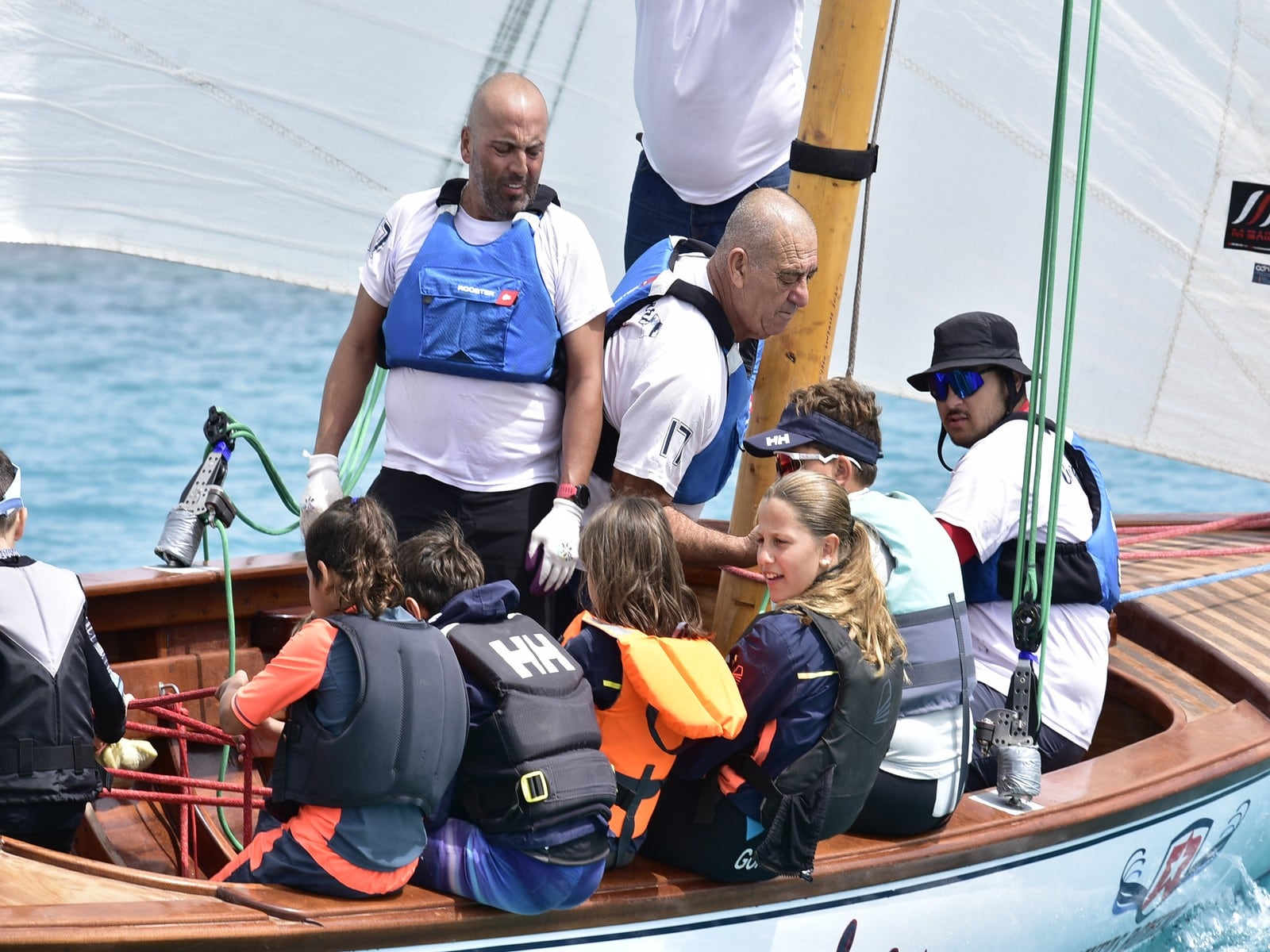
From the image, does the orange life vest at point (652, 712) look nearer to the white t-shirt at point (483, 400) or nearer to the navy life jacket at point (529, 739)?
the navy life jacket at point (529, 739)

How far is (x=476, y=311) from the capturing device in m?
2.37

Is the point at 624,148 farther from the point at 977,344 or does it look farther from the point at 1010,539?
the point at 1010,539

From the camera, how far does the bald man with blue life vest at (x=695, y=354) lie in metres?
2.33

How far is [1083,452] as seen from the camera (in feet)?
8.44

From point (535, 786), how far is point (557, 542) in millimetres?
608

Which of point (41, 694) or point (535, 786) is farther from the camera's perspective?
point (41, 694)

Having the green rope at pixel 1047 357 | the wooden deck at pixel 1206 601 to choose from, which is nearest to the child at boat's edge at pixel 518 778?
the green rope at pixel 1047 357

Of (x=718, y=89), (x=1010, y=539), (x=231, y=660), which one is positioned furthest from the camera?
(x=718, y=89)

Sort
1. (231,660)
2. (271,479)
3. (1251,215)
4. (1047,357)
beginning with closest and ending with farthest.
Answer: (1047,357), (231,660), (271,479), (1251,215)

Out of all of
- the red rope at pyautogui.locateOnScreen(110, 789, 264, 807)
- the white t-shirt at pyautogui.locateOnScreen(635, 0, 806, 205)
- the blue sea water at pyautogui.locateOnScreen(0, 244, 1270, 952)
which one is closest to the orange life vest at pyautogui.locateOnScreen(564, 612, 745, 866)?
the red rope at pyautogui.locateOnScreen(110, 789, 264, 807)

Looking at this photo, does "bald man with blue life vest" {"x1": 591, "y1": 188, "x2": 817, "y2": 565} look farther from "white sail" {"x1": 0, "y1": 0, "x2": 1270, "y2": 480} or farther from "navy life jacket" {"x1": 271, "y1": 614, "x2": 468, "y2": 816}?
"white sail" {"x1": 0, "y1": 0, "x2": 1270, "y2": 480}

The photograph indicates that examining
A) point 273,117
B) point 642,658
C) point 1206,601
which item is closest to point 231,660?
point 642,658

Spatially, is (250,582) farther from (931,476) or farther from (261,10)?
(931,476)

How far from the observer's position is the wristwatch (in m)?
2.38
